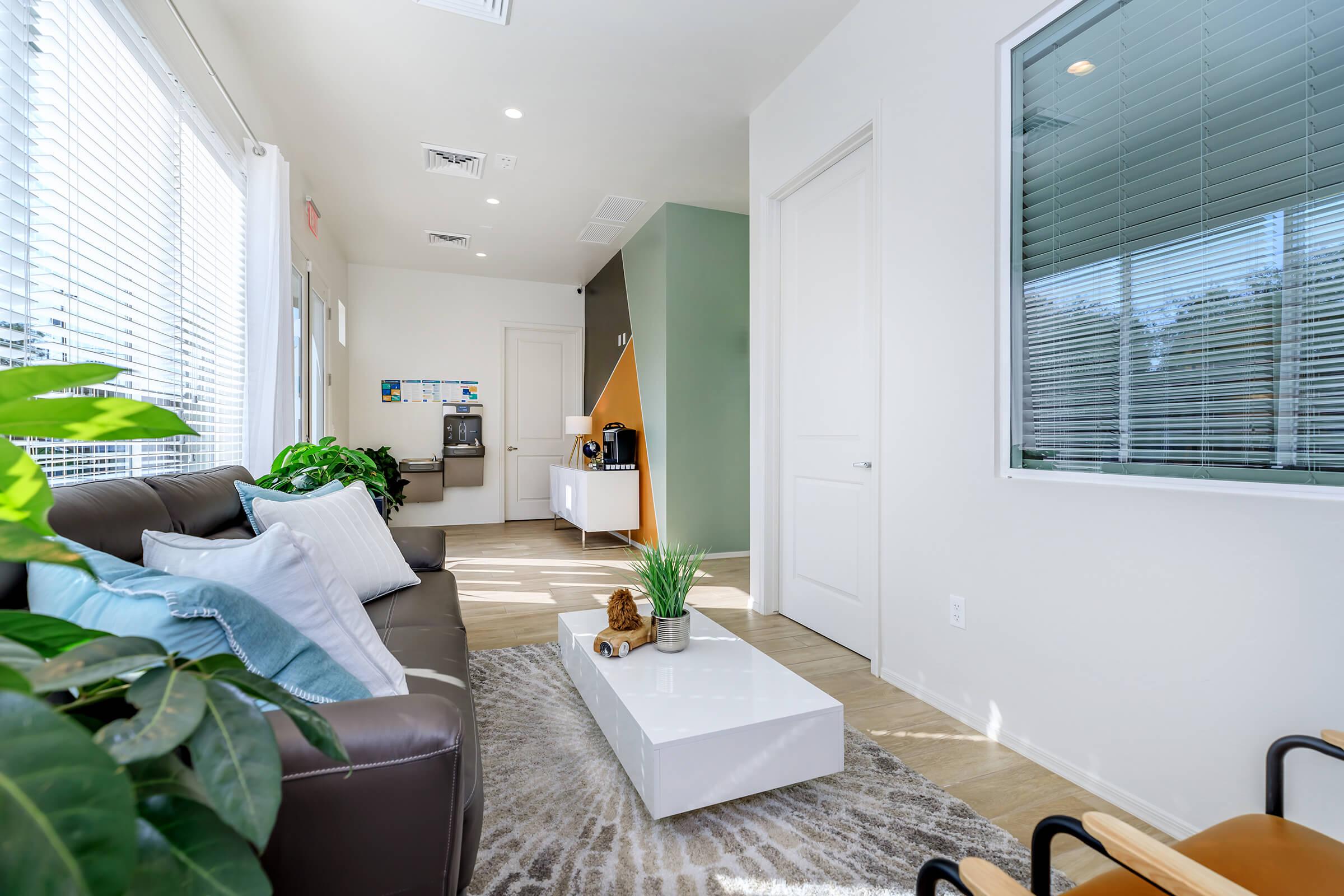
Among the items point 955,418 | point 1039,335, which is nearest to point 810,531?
point 955,418

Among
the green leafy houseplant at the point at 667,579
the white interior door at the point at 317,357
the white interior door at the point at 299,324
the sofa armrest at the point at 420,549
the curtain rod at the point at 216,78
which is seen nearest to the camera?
the green leafy houseplant at the point at 667,579

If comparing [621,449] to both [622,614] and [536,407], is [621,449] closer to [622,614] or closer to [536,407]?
[536,407]

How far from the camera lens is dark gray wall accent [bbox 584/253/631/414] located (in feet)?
18.6

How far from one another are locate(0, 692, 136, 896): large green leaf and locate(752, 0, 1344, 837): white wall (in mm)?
1832

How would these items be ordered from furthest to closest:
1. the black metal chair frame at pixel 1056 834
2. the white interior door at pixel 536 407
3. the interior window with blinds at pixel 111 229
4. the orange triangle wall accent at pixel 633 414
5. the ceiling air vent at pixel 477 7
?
the white interior door at pixel 536 407
the orange triangle wall accent at pixel 633 414
the ceiling air vent at pixel 477 7
the interior window with blinds at pixel 111 229
the black metal chair frame at pixel 1056 834

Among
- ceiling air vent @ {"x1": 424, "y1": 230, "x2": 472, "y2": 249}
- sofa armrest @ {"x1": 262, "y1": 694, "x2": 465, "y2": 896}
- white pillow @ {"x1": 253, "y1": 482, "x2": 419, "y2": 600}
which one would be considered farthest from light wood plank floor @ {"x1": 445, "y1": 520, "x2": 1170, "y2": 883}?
ceiling air vent @ {"x1": 424, "y1": 230, "x2": 472, "y2": 249}

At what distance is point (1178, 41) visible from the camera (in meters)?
1.52

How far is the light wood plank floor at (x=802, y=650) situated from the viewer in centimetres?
159

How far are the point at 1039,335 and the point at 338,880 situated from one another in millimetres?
2078

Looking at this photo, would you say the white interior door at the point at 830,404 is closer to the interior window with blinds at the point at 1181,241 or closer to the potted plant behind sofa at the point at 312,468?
the interior window with blinds at the point at 1181,241

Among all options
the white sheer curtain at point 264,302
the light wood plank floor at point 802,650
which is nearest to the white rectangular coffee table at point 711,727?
the light wood plank floor at point 802,650

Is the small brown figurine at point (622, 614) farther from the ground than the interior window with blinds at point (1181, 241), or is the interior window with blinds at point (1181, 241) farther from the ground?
the interior window with blinds at point (1181, 241)

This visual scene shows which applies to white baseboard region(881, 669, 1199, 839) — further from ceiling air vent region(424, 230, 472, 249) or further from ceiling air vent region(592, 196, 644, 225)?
ceiling air vent region(424, 230, 472, 249)

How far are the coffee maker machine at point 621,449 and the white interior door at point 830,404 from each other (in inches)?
86.0
